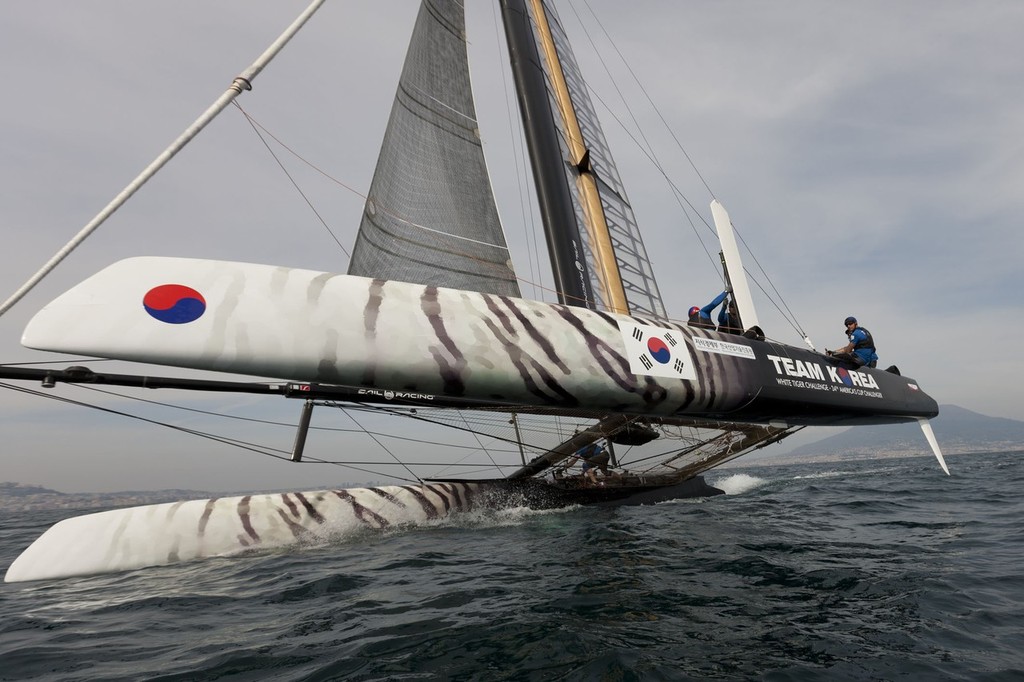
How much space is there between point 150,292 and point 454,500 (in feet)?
16.2

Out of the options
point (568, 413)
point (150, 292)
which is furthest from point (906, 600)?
point (150, 292)

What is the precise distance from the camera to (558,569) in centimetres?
421

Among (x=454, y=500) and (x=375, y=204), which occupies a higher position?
(x=375, y=204)

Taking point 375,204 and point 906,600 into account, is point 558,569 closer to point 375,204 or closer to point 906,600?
point 906,600

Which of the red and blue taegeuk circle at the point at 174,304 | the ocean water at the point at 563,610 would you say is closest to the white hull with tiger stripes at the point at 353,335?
the red and blue taegeuk circle at the point at 174,304

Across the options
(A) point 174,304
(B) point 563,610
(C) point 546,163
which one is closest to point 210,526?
(A) point 174,304

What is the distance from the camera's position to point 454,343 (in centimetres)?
367

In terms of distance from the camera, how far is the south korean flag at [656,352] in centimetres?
440

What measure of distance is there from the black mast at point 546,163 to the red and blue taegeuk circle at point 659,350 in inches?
93.5

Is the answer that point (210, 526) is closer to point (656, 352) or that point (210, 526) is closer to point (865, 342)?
point (656, 352)

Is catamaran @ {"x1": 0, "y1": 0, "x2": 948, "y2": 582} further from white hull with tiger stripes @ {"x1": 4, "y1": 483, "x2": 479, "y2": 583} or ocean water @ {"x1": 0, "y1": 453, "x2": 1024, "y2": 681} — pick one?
ocean water @ {"x1": 0, "y1": 453, "x2": 1024, "y2": 681}

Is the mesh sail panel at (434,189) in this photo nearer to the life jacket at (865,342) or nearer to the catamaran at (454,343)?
the catamaran at (454,343)

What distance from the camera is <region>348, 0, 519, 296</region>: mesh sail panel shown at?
6.95 m

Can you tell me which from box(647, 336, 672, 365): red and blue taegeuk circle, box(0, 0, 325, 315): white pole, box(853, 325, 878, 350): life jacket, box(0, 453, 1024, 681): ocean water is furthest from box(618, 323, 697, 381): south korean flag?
box(0, 0, 325, 315): white pole
